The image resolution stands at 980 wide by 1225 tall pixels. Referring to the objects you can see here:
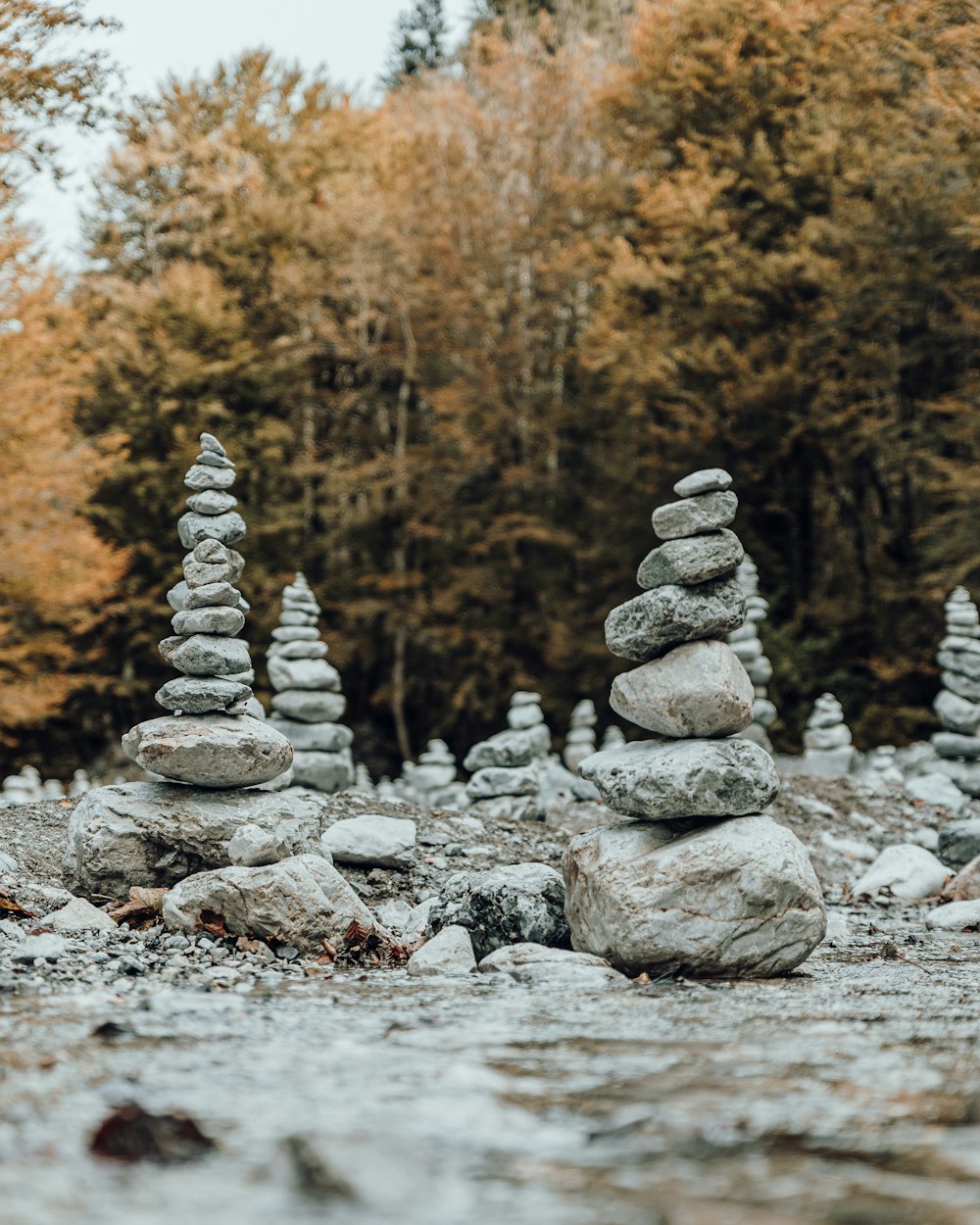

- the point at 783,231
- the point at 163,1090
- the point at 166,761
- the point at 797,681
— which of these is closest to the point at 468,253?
the point at 783,231

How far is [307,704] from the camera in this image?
11398 millimetres

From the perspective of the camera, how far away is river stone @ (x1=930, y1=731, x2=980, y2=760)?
1342 cm

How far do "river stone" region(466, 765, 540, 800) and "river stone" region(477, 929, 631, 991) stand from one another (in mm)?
5222

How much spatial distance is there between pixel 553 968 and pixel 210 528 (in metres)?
3.50

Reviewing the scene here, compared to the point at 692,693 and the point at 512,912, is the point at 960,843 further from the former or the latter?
the point at 512,912

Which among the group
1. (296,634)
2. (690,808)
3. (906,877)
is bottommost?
(906,877)

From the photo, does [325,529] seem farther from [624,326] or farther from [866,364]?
[866,364]

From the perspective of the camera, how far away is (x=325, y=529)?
75.0ft

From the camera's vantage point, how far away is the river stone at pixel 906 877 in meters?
8.27

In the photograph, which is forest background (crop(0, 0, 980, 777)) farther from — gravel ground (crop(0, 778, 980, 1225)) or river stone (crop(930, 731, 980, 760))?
gravel ground (crop(0, 778, 980, 1225))

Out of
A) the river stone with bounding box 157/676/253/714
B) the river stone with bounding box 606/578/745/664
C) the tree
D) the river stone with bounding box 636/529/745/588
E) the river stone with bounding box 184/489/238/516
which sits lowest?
the river stone with bounding box 157/676/253/714

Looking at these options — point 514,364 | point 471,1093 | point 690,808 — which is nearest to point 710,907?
point 690,808

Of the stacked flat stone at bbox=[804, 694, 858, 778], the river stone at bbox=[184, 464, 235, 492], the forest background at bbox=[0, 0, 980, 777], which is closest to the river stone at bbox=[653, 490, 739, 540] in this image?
the river stone at bbox=[184, 464, 235, 492]

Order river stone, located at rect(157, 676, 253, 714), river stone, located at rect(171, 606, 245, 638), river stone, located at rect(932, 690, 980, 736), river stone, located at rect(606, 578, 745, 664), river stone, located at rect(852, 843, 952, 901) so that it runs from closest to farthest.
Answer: river stone, located at rect(606, 578, 745, 664), river stone, located at rect(157, 676, 253, 714), river stone, located at rect(171, 606, 245, 638), river stone, located at rect(852, 843, 952, 901), river stone, located at rect(932, 690, 980, 736)
